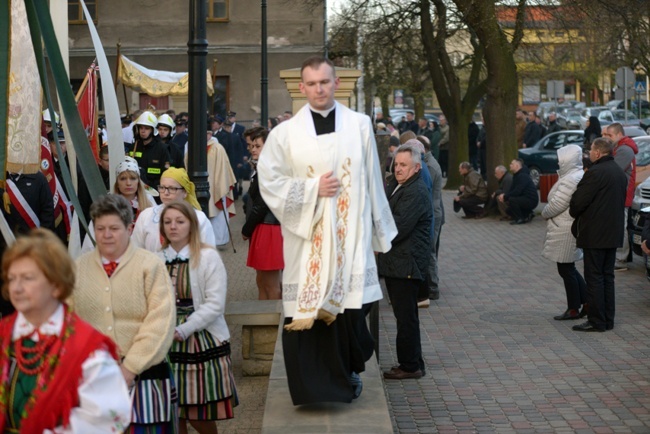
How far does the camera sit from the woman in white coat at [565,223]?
1149 centimetres

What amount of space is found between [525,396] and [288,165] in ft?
10.8

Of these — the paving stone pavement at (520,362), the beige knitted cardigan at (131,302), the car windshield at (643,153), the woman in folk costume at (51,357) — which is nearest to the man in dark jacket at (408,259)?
the paving stone pavement at (520,362)

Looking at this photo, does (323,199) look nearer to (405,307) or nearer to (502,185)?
(405,307)

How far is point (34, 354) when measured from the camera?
4109 mm

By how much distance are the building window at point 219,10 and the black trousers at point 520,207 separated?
2099 cm

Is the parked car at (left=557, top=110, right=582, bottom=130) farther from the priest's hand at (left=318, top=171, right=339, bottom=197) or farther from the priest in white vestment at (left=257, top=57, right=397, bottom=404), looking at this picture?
the priest's hand at (left=318, top=171, right=339, bottom=197)

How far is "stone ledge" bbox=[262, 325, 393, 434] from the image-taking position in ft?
20.2

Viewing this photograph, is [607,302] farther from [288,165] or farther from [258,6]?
[258,6]

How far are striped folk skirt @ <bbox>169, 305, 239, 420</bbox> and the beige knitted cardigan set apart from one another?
2.96 feet

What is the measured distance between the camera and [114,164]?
326 inches

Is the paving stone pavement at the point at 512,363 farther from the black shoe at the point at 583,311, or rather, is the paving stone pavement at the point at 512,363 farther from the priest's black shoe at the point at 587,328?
the black shoe at the point at 583,311

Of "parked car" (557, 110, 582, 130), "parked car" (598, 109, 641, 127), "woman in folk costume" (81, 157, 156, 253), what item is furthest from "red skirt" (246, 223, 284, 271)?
"parked car" (598, 109, 641, 127)

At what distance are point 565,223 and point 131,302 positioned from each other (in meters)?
6.82

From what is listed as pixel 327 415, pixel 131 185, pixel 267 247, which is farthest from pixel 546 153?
pixel 327 415
